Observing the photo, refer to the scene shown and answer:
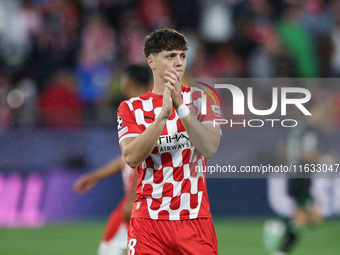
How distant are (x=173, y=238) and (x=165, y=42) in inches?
41.7

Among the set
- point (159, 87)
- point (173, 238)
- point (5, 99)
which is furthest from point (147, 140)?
point (5, 99)

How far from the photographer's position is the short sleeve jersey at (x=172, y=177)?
3.84 meters

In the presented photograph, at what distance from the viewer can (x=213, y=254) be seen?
12.5 ft

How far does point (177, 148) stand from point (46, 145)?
562 centimetres

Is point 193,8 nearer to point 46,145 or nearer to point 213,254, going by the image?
→ point 46,145

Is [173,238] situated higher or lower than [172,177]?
lower

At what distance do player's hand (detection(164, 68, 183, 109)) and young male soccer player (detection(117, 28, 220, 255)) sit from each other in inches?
4.7

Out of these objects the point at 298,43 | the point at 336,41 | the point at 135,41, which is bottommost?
the point at 298,43

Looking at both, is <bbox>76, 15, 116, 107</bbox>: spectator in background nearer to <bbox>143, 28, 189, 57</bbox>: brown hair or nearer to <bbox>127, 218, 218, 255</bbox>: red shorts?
<bbox>143, 28, 189, 57</bbox>: brown hair

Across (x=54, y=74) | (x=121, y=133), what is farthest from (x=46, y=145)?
(x=121, y=133)

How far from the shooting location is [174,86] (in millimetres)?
3572

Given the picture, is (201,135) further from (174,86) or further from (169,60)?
(169,60)

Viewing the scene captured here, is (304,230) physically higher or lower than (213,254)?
higher

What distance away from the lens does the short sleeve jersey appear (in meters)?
3.84
